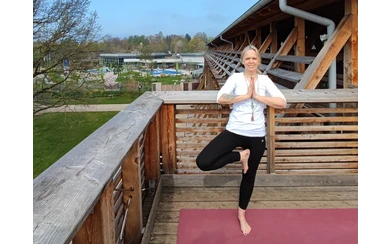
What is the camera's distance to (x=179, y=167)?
372cm

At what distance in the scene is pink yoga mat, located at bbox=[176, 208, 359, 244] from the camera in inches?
99.4

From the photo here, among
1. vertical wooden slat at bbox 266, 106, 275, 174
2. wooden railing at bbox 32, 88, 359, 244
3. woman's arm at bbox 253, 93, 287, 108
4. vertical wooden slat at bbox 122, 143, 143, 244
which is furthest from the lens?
vertical wooden slat at bbox 266, 106, 275, 174

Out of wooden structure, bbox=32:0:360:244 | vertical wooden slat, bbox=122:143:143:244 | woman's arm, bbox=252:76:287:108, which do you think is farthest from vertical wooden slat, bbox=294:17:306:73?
vertical wooden slat, bbox=122:143:143:244

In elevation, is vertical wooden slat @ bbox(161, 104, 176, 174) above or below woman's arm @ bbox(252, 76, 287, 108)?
below

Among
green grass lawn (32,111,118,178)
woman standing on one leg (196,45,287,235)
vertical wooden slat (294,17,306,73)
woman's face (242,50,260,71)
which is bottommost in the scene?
green grass lawn (32,111,118,178)

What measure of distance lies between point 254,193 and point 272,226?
694 millimetres

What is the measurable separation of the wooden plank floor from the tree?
9.68m

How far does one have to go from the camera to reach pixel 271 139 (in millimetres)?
3506

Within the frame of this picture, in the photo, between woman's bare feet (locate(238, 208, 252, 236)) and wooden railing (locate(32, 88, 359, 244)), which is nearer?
wooden railing (locate(32, 88, 359, 244))

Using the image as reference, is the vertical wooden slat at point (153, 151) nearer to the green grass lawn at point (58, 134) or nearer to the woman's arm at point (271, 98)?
the woman's arm at point (271, 98)

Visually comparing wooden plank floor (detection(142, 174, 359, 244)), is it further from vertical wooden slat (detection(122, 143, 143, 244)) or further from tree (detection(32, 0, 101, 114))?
tree (detection(32, 0, 101, 114))

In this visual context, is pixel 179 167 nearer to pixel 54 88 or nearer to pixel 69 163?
pixel 69 163

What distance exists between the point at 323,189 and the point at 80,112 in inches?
646
